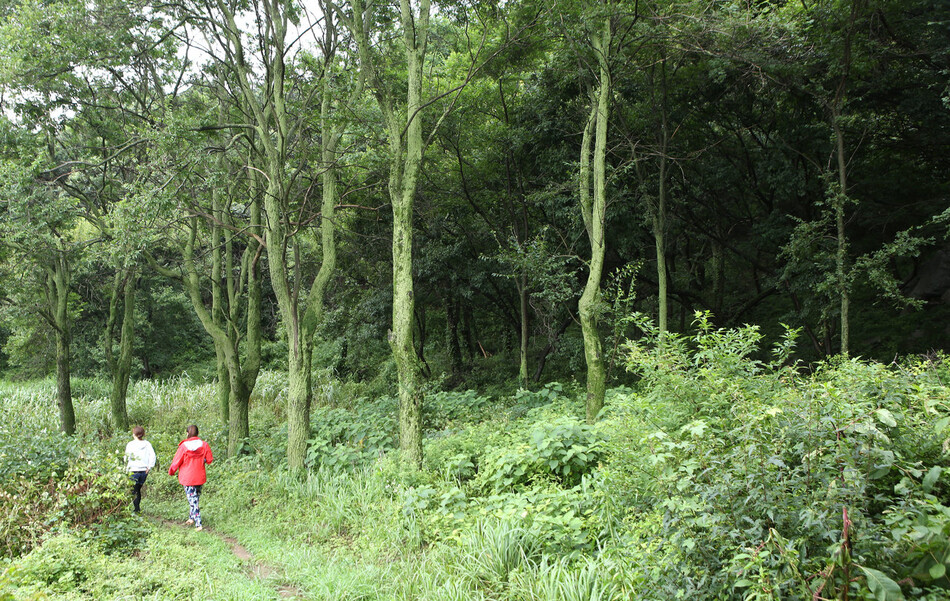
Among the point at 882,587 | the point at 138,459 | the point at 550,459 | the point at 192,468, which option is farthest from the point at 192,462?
the point at 882,587

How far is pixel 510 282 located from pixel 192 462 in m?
10.4

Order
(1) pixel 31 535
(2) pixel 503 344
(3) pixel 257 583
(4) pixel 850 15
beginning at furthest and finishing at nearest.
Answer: (2) pixel 503 344
(4) pixel 850 15
(1) pixel 31 535
(3) pixel 257 583

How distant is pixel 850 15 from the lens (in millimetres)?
10078

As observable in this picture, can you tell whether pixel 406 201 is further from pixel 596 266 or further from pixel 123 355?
pixel 123 355

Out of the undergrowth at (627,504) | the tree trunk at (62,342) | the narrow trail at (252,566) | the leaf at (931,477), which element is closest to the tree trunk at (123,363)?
the tree trunk at (62,342)

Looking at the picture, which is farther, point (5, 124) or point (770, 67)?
point (770, 67)

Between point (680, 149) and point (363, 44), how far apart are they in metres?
9.12

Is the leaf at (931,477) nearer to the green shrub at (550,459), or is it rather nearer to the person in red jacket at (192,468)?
the green shrub at (550,459)

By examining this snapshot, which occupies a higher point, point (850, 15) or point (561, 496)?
point (850, 15)

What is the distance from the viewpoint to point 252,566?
18.6 feet

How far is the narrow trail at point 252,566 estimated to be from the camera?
4.87 metres

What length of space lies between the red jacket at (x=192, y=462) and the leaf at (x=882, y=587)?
24.9 feet

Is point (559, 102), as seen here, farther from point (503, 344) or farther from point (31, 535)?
point (31, 535)

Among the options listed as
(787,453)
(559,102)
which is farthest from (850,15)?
(787,453)
